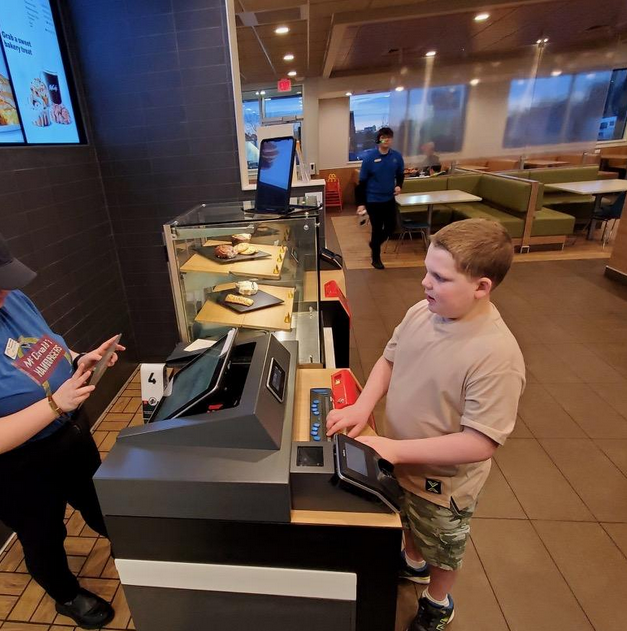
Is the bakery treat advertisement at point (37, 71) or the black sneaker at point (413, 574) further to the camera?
the bakery treat advertisement at point (37, 71)

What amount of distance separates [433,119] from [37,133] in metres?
8.28

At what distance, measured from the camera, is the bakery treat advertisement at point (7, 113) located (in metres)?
2.04

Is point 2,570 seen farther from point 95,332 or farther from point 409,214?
point 409,214

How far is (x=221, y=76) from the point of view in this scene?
9.05 feet

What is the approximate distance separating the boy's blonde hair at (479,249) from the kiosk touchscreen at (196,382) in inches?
24.5

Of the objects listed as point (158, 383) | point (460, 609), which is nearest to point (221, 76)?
point (158, 383)

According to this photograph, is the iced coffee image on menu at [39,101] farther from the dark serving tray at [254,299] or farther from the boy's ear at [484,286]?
the boy's ear at [484,286]

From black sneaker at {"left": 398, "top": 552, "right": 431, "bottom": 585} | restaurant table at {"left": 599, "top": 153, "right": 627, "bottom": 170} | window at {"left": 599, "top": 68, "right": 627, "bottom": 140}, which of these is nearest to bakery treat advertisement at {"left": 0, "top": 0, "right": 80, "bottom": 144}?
black sneaker at {"left": 398, "top": 552, "right": 431, "bottom": 585}

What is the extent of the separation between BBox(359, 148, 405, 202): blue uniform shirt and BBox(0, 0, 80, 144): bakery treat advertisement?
3.30 meters

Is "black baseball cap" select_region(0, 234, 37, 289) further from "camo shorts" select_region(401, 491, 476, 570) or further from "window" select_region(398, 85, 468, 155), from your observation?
"window" select_region(398, 85, 468, 155)

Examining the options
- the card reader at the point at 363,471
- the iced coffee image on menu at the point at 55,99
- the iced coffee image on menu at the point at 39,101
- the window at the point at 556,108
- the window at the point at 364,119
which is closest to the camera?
the card reader at the point at 363,471

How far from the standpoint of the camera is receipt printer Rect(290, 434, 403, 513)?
86 centimetres

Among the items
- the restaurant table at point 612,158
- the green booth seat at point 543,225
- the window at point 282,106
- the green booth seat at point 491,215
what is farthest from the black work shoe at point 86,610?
the restaurant table at point 612,158

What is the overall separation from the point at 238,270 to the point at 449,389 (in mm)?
1112
